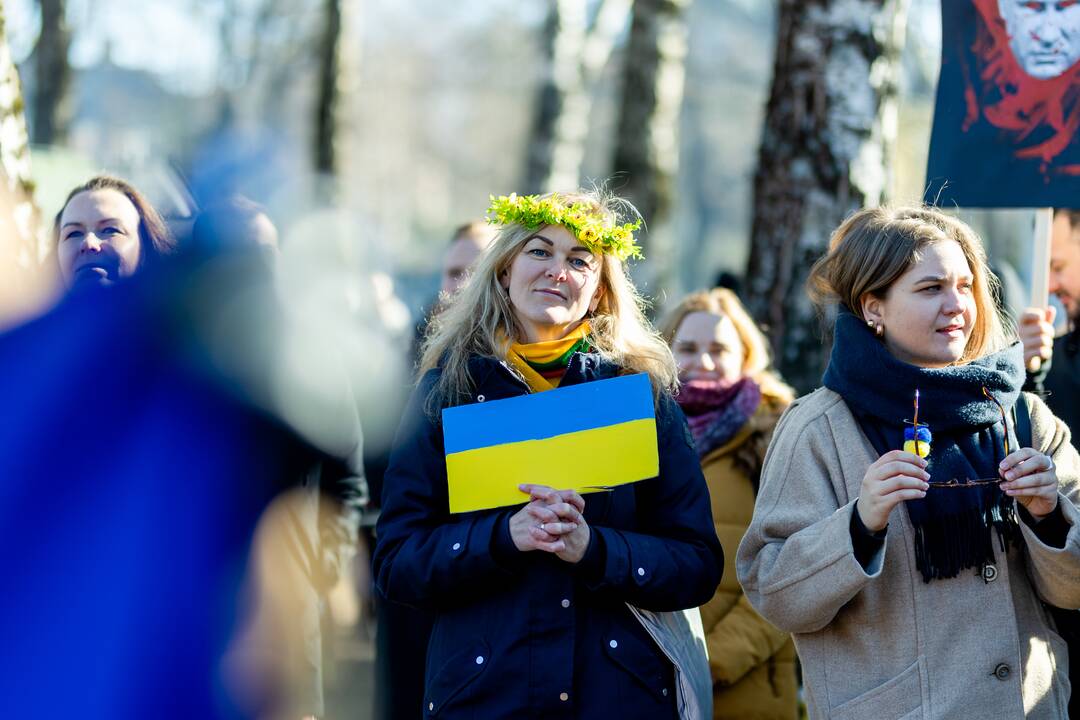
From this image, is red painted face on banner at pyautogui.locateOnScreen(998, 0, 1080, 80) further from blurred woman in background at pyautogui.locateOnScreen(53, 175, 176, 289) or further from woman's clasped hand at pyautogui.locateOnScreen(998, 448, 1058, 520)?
blurred woman in background at pyautogui.locateOnScreen(53, 175, 176, 289)

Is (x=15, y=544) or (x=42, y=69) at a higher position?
(x=42, y=69)

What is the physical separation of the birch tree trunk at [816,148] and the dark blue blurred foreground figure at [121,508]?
3.47m

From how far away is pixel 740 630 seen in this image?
435 centimetres

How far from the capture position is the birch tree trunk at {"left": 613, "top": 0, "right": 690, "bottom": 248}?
34.8ft

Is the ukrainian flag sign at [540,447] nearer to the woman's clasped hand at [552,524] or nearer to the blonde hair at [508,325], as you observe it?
the woman's clasped hand at [552,524]

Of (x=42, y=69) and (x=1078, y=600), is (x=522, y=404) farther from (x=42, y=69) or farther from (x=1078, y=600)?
(x=42, y=69)

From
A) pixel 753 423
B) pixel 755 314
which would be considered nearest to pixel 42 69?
pixel 755 314

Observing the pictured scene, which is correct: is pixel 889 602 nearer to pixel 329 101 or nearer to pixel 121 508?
pixel 121 508

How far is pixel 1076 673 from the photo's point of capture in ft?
12.7

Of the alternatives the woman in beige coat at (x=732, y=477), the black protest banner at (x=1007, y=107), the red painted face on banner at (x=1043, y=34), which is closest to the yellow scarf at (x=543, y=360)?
the woman in beige coat at (x=732, y=477)

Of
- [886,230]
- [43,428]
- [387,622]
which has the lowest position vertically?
[387,622]

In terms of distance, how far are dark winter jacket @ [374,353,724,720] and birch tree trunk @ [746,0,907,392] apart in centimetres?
269

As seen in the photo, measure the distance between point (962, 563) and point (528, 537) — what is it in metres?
1.04

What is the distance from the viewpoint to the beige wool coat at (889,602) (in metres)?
3.17
